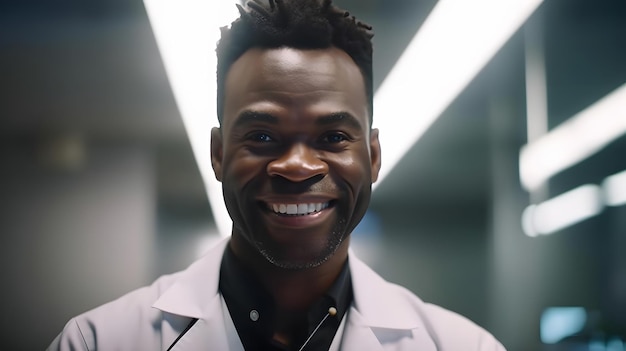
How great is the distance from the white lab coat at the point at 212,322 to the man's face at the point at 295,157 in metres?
0.15

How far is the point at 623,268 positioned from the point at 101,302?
113cm

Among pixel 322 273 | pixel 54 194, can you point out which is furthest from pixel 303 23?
pixel 54 194

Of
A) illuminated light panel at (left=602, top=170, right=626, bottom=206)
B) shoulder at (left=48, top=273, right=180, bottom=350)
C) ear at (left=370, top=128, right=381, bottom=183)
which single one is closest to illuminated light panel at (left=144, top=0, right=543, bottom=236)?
ear at (left=370, top=128, right=381, bottom=183)

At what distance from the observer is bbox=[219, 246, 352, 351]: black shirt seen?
1077 mm

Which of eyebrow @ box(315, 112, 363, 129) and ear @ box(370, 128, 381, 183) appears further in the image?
ear @ box(370, 128, 381, 183)

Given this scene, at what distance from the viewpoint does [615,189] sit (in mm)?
1434

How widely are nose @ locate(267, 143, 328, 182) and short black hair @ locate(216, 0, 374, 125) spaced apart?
6.9 inches

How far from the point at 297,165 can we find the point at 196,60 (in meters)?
0.43

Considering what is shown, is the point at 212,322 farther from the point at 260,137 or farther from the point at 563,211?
the point at 563,211

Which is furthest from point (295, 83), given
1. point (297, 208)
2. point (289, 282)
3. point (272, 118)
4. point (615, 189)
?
point (615, 189)

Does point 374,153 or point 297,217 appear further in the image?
point 374,153

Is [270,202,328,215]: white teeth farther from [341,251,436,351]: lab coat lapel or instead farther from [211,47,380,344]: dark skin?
[341,251,436,351]: lab coat lapel

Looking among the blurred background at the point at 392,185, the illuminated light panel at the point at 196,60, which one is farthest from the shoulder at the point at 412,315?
the illuminated light panel at the point at 196,60

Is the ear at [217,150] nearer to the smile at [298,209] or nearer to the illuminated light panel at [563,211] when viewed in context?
the smile at [298,209]
